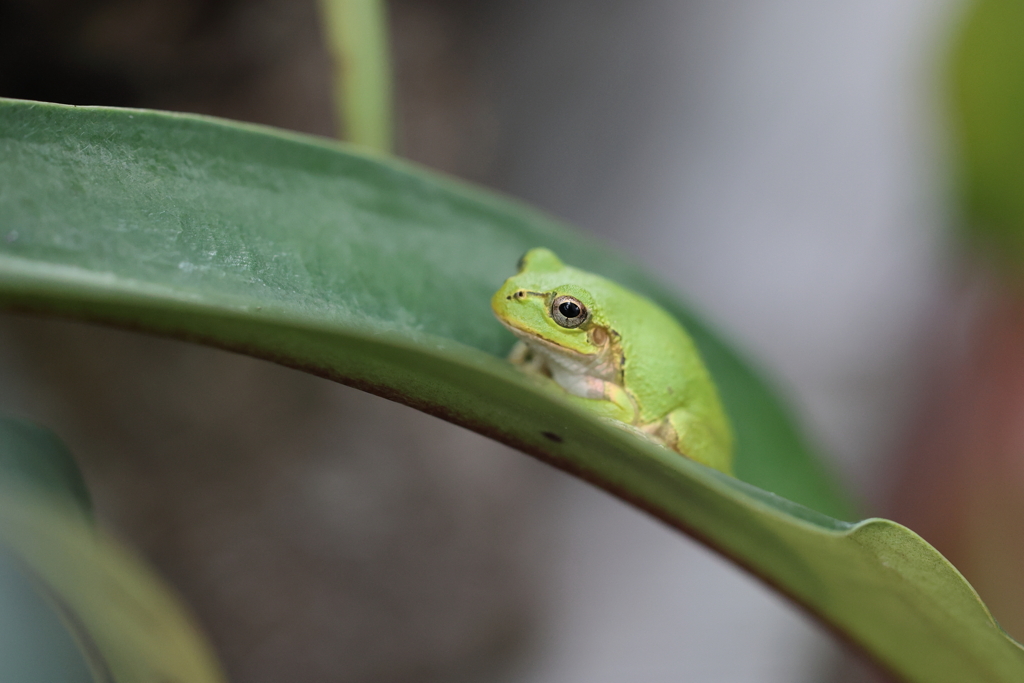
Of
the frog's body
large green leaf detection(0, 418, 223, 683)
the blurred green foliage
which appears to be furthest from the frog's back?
the blurred green foliage

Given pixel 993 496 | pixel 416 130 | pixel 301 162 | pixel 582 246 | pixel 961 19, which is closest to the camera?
pixel 301 162

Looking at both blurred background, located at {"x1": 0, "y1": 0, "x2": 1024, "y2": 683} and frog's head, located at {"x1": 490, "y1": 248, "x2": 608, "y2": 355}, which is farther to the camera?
blurred background, located at {"x1": 0, "y1": 0, "x2": 1024, "y2": 683}

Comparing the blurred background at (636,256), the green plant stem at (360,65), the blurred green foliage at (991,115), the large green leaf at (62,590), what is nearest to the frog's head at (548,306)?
the green plant stem at (360,65)

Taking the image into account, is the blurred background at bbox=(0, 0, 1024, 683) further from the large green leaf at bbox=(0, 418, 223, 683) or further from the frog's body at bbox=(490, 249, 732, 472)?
the large green leaf at bbox=(0, 418, 223, 683)

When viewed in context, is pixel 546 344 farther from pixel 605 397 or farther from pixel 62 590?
pixel 62 590

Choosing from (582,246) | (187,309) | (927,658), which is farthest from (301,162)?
(927,658)

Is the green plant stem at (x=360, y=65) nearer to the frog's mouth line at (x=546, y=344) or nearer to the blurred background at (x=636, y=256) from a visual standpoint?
the frog's mouth line at (x=546, y=344)

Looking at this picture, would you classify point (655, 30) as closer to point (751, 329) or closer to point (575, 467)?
point (751, 329)
